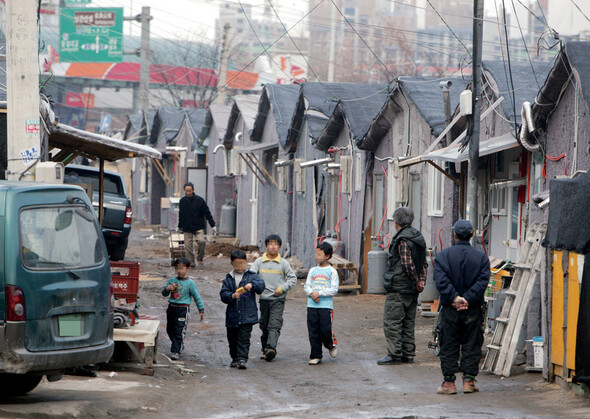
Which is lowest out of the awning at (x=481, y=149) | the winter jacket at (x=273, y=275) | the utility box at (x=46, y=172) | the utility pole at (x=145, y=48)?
the winter jacket at (x=273, y=275)

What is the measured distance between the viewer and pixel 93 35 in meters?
37.9

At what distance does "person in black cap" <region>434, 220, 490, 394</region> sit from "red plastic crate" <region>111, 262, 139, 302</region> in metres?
3.57

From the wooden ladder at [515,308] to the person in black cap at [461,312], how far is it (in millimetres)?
1215

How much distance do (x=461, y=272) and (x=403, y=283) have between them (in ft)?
5.69

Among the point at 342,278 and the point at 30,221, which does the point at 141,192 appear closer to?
the point at 342,278

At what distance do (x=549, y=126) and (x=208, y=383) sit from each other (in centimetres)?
514

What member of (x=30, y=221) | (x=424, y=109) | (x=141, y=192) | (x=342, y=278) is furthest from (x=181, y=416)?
(x=141, y=192)

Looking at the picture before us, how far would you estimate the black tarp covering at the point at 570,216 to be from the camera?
8.18m

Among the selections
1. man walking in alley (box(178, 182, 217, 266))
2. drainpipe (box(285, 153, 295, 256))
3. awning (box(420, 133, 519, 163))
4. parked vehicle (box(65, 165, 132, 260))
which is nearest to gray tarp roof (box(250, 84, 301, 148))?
drainpipe (box(285, 153, 295, 256))

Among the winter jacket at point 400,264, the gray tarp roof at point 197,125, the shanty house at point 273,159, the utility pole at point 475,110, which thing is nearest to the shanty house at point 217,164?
the gray tarp roof at point 197,125

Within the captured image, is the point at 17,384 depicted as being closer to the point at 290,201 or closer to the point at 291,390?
the point at 291,390

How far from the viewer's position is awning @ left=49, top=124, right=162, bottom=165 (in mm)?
13438

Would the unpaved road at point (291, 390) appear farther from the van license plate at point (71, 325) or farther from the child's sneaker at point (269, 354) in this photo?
the van license plate at point (71, 325)

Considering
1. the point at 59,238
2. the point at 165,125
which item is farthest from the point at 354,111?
the point at 165,125
